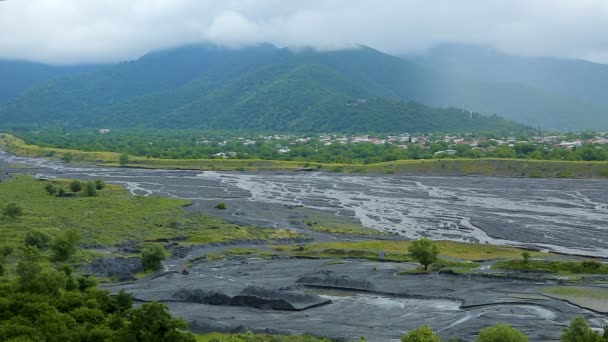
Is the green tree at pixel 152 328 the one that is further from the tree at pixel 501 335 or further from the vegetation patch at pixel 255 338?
the tree at pixel 501 335

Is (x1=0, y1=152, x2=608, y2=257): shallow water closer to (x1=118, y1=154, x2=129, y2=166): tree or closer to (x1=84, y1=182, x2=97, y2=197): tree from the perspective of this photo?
(x1=84, y1=182, x2=97, y2=197): tree

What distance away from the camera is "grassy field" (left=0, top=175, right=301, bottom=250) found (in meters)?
57.3

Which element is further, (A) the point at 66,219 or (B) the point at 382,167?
(B) the point at 382,167

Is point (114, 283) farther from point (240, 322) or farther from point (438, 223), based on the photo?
point (438, 223)

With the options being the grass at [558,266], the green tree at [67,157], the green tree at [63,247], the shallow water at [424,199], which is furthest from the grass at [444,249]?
the green tree at [67,157]

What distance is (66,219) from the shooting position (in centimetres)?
6381

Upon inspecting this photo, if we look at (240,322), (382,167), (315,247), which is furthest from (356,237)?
(382,167)

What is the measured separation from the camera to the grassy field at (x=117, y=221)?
188ft

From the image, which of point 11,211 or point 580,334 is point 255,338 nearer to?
point 580,334

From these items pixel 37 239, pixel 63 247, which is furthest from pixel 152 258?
pixel 37 239

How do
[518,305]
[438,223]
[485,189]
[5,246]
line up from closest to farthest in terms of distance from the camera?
[518,305], [5,246], [438,223], [485,189]

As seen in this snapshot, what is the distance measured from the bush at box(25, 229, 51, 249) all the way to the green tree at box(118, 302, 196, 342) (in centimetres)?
2841

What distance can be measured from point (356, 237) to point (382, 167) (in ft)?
218

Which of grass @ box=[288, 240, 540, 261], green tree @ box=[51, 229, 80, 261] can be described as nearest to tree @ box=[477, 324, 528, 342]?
grass @ box=[288, 240, 540, 261]
